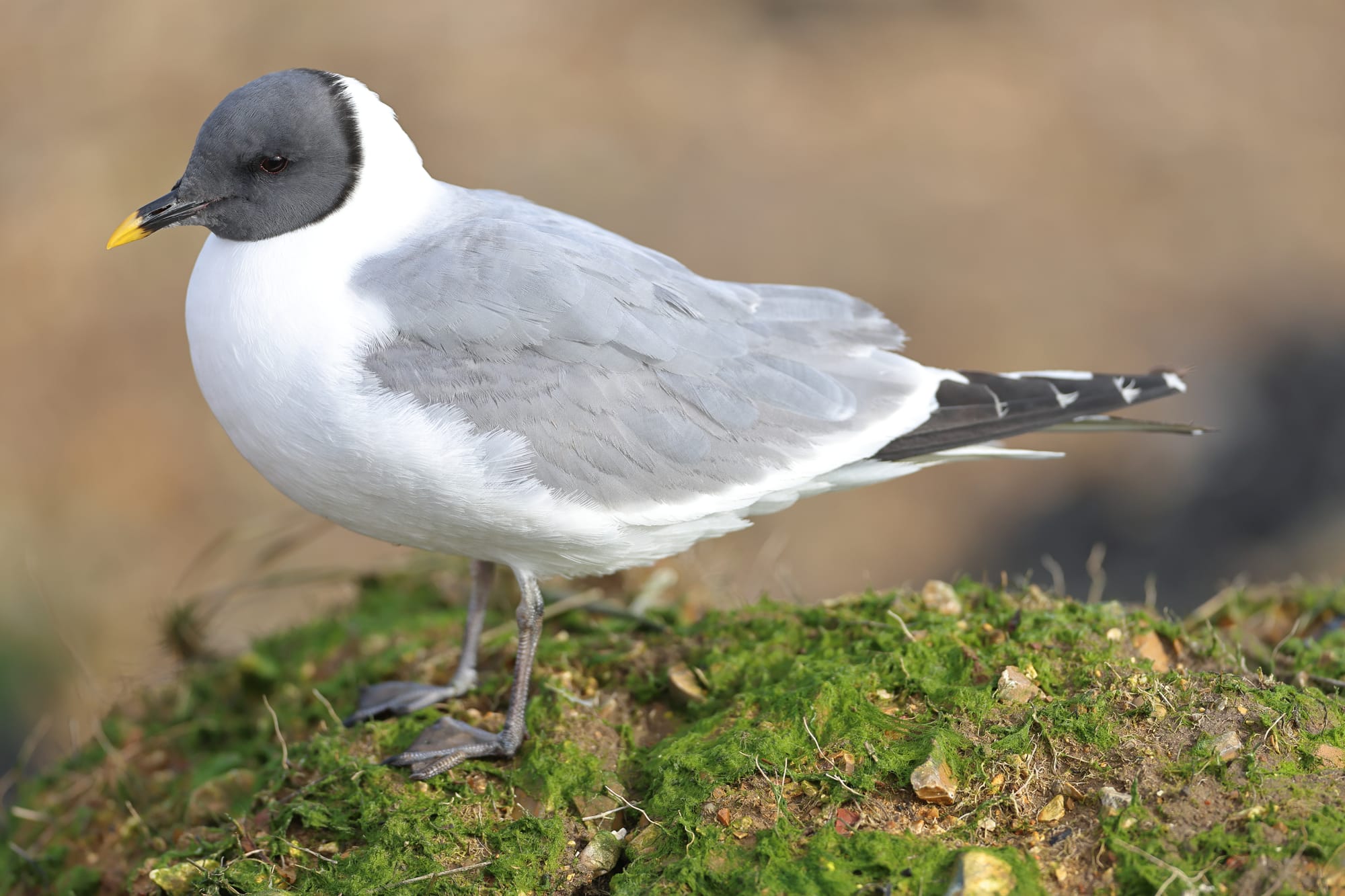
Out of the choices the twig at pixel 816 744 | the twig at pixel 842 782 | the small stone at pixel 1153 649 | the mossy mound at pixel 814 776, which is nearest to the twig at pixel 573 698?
the mossy mound at pixel 814 776

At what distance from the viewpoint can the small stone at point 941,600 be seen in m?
3.54

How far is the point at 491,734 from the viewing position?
3.27m

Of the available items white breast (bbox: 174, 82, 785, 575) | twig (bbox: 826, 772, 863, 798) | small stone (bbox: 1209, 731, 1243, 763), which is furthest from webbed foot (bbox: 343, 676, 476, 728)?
small stone (bbox: 1209, 731, 1243, 763)

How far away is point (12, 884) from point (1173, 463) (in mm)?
6741

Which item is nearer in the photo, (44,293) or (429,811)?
(429,811)

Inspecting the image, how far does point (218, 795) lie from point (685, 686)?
5.10ft

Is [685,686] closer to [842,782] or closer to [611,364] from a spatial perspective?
[842,782]

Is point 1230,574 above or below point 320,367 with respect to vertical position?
below

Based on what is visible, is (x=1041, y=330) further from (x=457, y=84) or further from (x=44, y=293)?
(x=44, y=293)

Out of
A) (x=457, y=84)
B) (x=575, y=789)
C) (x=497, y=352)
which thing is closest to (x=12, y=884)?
(x=575, y=789)

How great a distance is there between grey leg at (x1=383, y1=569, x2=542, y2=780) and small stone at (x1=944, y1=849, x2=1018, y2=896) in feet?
4.37

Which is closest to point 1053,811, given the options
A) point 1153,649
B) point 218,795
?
point 1153,649

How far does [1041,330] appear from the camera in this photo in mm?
7969

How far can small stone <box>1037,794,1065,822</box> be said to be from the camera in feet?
8.28
